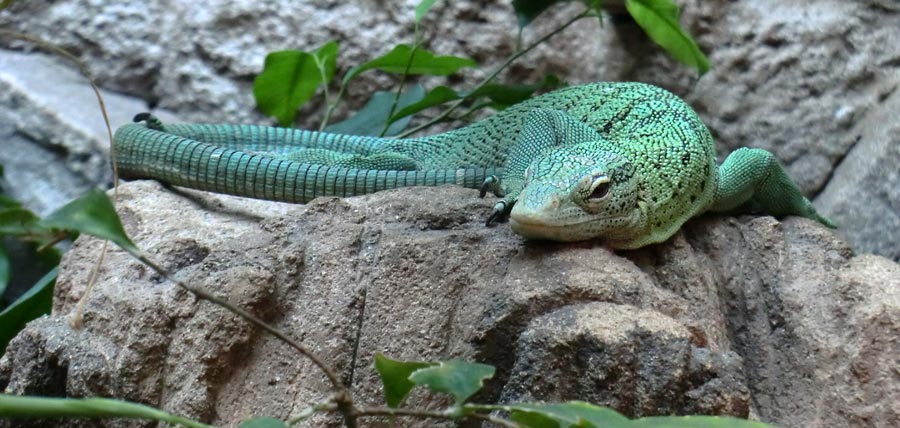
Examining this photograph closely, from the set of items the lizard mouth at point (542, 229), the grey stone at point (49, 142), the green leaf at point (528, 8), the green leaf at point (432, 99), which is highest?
the lizard mouth at point (542, 229)

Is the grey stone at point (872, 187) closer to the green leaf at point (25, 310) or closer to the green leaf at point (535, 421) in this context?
the green leaf at point (535, 421)

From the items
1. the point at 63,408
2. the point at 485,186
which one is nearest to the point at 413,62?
the point at 485,186

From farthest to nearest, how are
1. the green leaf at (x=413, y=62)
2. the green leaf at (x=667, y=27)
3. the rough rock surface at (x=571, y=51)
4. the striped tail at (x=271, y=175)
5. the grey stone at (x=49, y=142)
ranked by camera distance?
the grey stone at (x=49, y=142)
the rough rock surface at (x=571, y=51)
the green leaf at (x=413, y=62)
the green leaf at (x=667, y=27)
the striped tail at (x=271, y=175)

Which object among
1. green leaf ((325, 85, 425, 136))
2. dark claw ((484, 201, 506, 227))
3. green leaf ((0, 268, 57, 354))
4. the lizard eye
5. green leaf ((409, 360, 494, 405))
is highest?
green leaf ((409, 360, 494, 405))

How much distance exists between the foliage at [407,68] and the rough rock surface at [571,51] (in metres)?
0.92

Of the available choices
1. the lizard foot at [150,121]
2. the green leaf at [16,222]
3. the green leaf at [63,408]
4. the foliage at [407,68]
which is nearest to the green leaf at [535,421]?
the green leaf at [63,408]

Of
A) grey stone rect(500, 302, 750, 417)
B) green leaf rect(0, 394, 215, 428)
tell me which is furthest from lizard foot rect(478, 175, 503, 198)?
green leaf rect(0, 394, 215, 428)

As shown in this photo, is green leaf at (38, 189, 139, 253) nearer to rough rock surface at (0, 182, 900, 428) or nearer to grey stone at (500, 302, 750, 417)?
rough rock surface at (0, 182, 900, 428)

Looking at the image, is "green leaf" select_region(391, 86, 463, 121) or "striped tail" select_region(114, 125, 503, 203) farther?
"green leaf" select_region(391, 86, 463, 121)

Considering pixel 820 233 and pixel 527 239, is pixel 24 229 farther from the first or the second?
pixel 820 233

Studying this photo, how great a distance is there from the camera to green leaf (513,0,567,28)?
5070 millimetres

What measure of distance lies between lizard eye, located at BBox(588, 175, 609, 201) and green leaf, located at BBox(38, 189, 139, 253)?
5.38ft

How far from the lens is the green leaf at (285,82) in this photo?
502cm

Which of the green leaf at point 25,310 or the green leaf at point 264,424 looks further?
the green leaf at point 25,310
